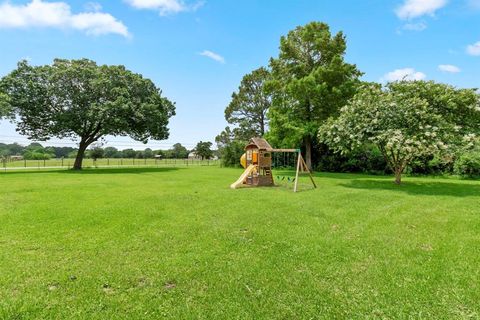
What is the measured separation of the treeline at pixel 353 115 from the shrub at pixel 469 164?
0.15ft

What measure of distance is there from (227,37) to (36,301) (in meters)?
13.4

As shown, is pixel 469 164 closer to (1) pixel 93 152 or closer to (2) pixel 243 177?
(2) pixel 243 177

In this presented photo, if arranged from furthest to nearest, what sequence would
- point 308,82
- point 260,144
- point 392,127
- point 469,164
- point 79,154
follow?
point 79,154
point 308,82
point 469,164
point 260,144
point 392,127

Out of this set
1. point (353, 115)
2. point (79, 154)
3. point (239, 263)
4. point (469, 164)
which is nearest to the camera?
point (239, 263)

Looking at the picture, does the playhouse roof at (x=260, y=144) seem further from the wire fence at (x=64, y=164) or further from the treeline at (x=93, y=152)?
the treeline at (x=93, y=152)

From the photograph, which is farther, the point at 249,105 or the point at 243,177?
the point at 249,105

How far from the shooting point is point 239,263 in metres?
3.93

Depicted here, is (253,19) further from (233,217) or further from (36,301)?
(36,301)

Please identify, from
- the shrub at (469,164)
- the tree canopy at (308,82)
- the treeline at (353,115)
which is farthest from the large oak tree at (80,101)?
the shrub at (469,164)

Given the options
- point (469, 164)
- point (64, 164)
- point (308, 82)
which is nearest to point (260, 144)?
point (308, 82)

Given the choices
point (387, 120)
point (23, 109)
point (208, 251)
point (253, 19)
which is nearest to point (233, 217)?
point (208, 251)

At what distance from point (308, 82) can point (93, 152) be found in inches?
1507

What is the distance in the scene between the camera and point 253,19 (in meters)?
12.7

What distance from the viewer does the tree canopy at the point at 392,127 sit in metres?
10.9
